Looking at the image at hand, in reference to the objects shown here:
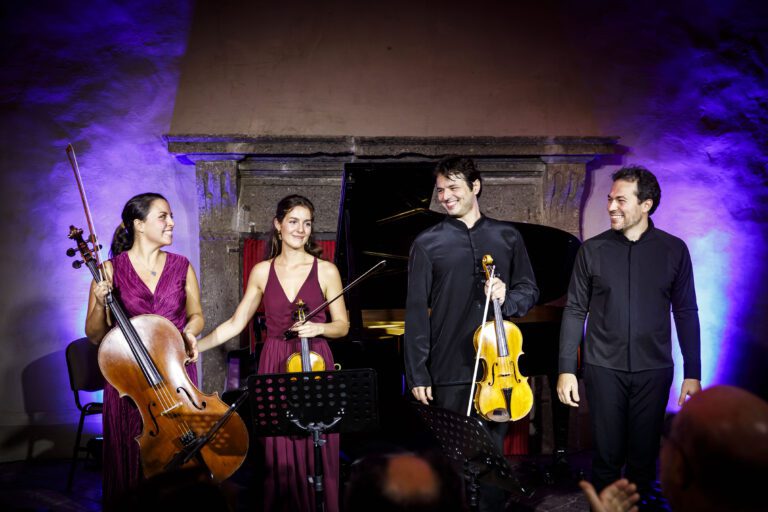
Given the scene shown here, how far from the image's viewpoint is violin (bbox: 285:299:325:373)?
133 inches

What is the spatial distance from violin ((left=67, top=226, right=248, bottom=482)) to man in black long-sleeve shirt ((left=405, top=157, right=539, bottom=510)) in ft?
3.13

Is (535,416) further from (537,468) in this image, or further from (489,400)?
(489,400)

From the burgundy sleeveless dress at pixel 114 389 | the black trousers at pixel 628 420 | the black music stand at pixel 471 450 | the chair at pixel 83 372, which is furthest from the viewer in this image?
the chair at pixel 83 372

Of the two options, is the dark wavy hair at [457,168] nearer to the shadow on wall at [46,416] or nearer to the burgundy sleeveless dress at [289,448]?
the burgundy sleeveless dress at [289,448]

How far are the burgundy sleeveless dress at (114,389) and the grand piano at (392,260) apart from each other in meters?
1.18

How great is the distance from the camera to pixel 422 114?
6.38 m

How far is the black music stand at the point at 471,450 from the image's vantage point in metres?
2.60

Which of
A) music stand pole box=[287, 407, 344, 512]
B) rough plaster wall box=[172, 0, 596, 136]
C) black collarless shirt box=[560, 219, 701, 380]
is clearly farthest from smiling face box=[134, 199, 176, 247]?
rough plaster wall box=[172, 0, 596, 136]

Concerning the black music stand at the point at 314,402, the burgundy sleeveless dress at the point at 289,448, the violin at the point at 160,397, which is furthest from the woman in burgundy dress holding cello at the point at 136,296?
the black music stand at the point at 314,402

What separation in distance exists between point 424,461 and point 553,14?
235 inches

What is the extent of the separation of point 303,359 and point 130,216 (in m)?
1.26

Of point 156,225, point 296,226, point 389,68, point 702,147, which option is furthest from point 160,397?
point 702,147

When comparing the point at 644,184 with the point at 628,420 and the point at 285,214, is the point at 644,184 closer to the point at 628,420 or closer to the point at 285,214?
the point at 628,420

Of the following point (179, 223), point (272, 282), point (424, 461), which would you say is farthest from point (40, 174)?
point (424, 461)
